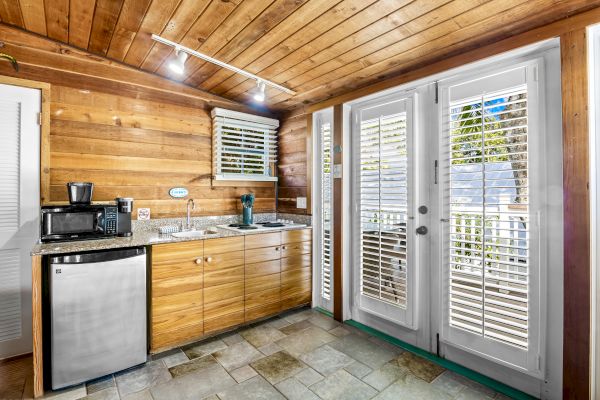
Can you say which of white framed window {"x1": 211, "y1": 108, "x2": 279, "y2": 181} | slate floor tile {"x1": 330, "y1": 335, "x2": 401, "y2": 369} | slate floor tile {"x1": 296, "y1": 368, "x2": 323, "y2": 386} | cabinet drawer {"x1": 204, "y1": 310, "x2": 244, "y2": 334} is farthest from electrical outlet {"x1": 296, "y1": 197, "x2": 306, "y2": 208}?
slate floor tile {"x1": 296, "y1": 368, "x2": 323, "y2": 386}

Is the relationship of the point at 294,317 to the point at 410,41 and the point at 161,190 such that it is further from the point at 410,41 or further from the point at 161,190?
the point at 410,41

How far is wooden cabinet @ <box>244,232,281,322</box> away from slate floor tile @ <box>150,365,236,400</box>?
704 millimetres

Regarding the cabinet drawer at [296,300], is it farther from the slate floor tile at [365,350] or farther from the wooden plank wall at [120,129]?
the wooden plank wall at [120,129]

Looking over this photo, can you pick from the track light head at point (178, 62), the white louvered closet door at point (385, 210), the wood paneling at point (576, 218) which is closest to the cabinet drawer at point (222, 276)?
the white louvered closet door at point (385, 210)

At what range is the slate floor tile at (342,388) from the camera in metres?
1.90

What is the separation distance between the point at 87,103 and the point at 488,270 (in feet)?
11.1

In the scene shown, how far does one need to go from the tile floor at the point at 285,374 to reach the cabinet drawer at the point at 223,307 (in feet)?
0.74

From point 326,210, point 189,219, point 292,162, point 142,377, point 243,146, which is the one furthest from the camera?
point 292,162

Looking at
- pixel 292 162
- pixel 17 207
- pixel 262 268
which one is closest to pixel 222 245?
pixel 262 268

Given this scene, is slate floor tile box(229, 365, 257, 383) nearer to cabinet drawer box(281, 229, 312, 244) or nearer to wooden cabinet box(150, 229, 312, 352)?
wooden cabinet box(150, 229, 312, 352)

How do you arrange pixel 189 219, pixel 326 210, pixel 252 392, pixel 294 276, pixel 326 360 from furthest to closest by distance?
pixel 326 210 < pixel 294 276 < pixel 189 219 < pixel 326 360 < pixel 252 392

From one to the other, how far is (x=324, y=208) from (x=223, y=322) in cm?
151

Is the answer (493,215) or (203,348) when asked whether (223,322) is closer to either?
(203,348)

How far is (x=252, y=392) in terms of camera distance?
6.35ft
